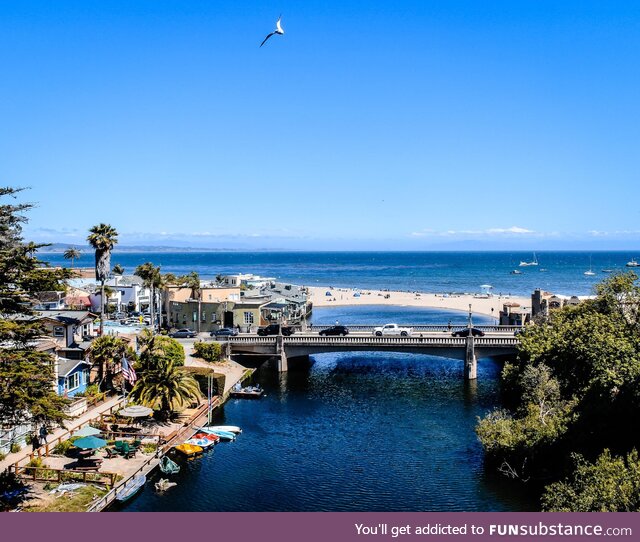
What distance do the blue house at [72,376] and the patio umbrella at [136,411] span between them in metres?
6.83

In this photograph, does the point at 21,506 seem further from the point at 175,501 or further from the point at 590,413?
the point at 590,413

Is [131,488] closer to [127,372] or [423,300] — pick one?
[127,372]

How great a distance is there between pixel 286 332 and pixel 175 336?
1557 centimetres

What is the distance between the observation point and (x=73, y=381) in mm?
Result: 55750

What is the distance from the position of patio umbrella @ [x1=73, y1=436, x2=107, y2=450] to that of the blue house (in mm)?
11296

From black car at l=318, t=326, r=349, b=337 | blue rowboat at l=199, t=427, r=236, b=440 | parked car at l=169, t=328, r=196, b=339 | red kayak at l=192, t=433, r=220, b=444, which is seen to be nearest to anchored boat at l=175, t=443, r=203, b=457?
red kayak at l=192, t=433, r=220, b=444

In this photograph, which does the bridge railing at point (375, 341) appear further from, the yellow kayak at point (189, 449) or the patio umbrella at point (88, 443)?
the patio umbrella at point (88, 443)

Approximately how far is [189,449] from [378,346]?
34.7 m

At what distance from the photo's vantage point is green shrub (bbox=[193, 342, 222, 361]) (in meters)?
75.8

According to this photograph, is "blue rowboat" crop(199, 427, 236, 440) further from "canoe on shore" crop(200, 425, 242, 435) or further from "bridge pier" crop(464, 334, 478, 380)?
"bridge pier" crop(464, 334, 478, 380)

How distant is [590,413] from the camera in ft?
115

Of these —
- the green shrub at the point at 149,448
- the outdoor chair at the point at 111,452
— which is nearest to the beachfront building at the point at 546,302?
the green shrub at the point at 149,448

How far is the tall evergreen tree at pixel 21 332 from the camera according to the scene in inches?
1185
